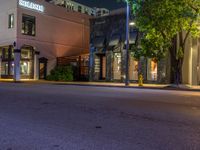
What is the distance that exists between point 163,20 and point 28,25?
893 inches

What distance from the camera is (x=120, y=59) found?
36.2 m

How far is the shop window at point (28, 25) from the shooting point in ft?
136

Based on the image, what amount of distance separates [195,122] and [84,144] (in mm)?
3934

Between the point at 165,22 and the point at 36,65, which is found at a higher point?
the point at 165,22

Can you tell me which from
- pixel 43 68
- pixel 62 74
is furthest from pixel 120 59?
pixel 43 68

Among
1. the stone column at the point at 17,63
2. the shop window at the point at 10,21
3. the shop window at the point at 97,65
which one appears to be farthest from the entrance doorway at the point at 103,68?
the shop window at the point at 10,21

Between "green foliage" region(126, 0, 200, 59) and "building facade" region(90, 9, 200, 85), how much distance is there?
346cm

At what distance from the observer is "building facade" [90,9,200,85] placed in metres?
31.7

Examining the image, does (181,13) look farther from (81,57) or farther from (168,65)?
(81,57)

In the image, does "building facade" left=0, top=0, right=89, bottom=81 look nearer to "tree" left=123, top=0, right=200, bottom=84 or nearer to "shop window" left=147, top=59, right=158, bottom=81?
"shop window" left=147, top=59, right=158, bottom=81

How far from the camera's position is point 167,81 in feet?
107

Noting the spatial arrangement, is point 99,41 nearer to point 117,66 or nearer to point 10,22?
point 117,66

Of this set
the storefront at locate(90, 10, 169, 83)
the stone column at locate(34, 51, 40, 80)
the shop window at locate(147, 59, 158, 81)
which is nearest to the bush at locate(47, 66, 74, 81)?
the storefront at locate(90, 10, 169, 83)

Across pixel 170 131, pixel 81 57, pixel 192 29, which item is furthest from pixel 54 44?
pixel 170 131
